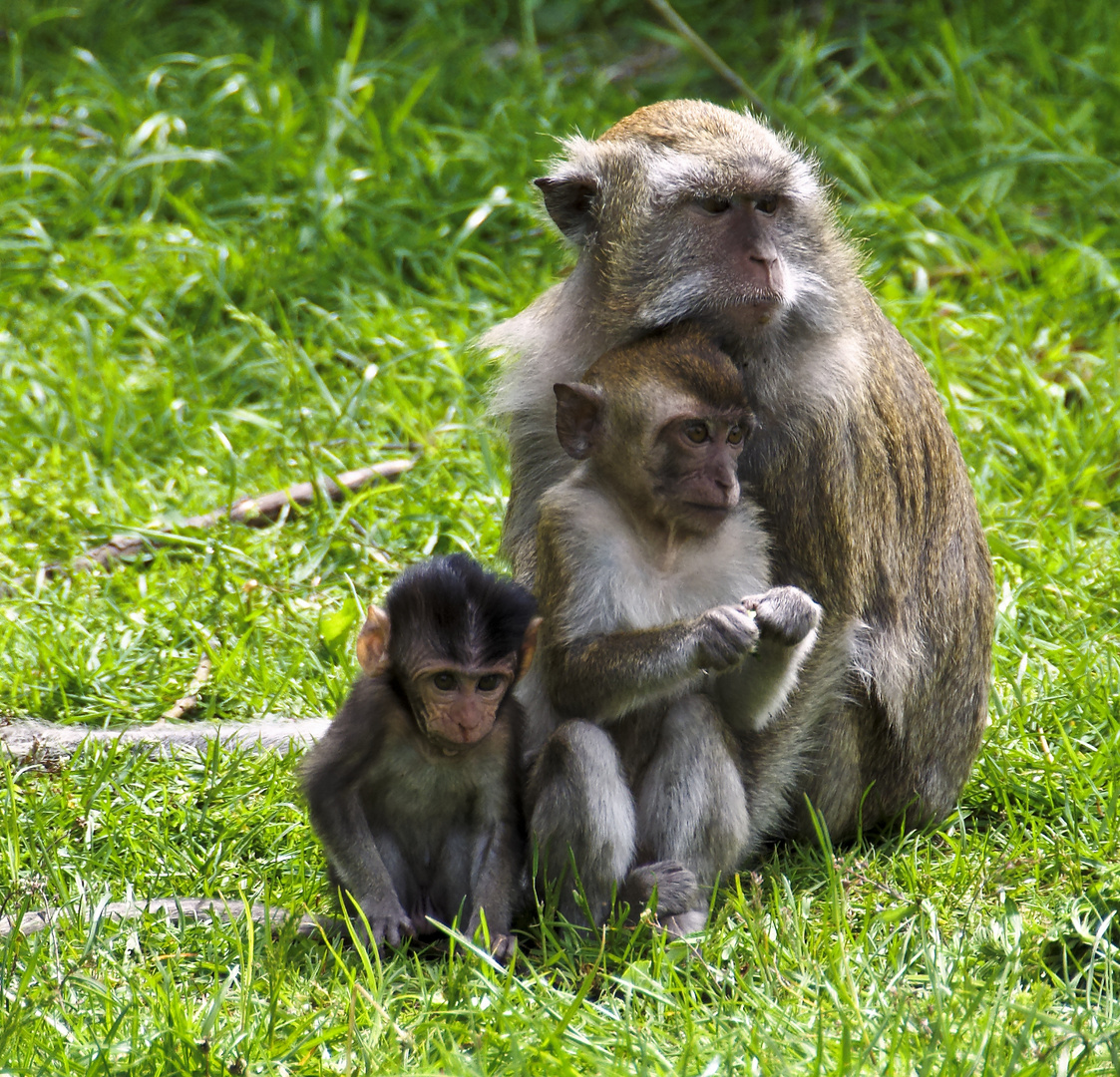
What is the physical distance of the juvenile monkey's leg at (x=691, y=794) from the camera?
404cm

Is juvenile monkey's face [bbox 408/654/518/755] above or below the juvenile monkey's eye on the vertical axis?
below

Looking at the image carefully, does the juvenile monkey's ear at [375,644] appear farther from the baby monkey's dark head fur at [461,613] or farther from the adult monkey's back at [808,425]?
the adult monkey's back at [808,425]

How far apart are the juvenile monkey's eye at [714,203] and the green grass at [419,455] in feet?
5.92

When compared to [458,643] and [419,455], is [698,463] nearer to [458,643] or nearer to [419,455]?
[458,643]

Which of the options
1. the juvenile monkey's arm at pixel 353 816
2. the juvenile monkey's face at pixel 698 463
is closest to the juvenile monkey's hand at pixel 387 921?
the juvenile monkey's arm at pixel 353 816

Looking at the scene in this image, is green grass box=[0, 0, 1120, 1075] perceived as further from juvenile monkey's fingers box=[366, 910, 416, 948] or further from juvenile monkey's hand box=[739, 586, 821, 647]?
juvenile monkey's hand box=[739, 586, 821, 647]

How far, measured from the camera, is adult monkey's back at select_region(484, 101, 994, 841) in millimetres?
4137

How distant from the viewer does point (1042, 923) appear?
12.9 ft

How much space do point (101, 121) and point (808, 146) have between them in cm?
409

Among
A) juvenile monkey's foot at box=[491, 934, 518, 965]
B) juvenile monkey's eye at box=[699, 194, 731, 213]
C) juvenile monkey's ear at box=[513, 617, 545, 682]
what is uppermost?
juvenile monkey's eye at box=[699, 194, 731, 213]

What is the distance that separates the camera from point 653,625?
158 inches

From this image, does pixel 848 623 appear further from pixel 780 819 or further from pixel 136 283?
pixel 136 283

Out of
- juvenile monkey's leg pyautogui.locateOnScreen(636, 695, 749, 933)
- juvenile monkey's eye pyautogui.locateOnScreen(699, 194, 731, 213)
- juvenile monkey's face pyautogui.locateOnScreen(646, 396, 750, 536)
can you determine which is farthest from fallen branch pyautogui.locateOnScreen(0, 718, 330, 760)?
juvenile monkey's eye pyautogui.locateOnScreen(699, 194, 731, 213)

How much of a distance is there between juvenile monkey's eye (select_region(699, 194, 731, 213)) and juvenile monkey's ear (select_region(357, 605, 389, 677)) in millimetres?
1392
